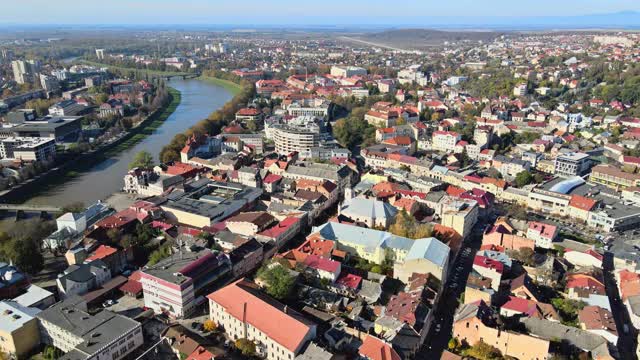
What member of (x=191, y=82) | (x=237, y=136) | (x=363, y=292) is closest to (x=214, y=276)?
(x=363, y=292)

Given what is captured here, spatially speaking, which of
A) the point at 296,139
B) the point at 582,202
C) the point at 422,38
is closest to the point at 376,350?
the point at 582,202

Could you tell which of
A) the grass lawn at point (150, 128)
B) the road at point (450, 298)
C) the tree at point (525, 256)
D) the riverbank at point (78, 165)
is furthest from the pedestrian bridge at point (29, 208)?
the tree at point (525, 256)

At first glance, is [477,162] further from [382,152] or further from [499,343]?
[499,343]

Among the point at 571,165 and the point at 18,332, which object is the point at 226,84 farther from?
the point at 18,332

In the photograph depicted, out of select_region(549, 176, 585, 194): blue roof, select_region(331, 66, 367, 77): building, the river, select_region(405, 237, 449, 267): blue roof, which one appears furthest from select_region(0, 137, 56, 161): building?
select_region(331, 66, 367, 77): building

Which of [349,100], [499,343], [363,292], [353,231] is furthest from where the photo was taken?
[349,100]
